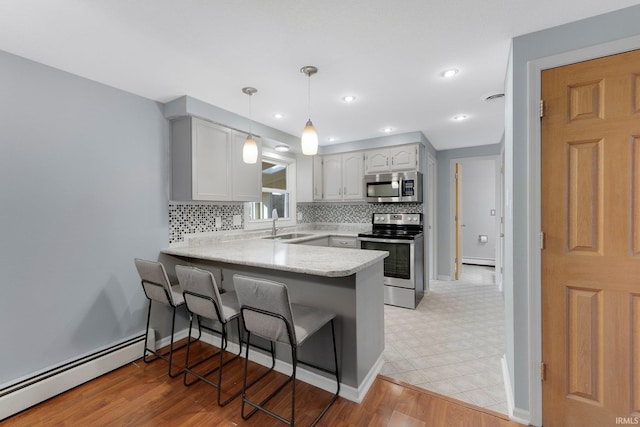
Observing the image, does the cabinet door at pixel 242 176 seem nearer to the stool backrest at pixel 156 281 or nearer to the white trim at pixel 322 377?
the stool backrest at pixel 156 281

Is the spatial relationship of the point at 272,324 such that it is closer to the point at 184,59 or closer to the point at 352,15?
the point at 352,15

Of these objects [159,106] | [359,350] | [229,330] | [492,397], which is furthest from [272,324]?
[159,106]

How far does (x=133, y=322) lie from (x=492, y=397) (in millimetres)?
2959

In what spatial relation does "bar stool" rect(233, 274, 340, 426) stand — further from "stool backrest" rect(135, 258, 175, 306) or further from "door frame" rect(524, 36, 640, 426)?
"door frame" rect(524, 36, 640, 426)

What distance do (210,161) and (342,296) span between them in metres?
1.93

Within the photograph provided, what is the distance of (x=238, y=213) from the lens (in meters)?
3.54

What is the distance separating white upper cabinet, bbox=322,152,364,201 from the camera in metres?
4.30

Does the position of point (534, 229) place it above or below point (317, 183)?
below

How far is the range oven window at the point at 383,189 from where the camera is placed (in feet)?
13.0

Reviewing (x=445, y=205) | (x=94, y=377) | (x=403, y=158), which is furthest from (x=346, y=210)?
(x=94, y=377)

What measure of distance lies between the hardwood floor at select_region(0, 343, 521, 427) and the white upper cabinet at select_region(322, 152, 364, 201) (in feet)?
9.17

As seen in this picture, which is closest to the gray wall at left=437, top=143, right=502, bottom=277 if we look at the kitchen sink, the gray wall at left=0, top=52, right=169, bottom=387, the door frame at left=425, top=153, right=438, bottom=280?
the door frame at left=425, top=153, right=438, bottom=280

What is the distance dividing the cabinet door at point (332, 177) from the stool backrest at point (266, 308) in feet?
10.0

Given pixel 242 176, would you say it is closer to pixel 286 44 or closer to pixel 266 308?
pixel 286 44
